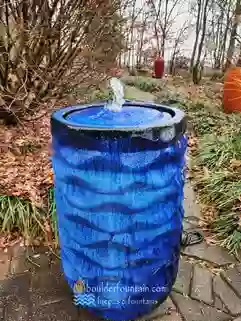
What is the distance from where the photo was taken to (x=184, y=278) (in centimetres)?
247

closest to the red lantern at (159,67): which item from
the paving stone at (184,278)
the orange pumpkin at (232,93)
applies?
the orange pumpkin at (232,93)

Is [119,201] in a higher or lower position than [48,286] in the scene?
higher

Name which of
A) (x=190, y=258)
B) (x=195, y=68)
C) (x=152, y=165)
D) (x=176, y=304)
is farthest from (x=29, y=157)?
(x=195, y=68)

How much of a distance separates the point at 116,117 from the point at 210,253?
5.10ft

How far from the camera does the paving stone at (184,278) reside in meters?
2.36

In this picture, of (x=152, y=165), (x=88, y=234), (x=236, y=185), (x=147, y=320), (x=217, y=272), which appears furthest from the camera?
(x=236, y=185)

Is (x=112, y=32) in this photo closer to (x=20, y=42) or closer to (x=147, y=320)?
(x=20, y=42)

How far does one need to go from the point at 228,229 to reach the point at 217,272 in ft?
1.62

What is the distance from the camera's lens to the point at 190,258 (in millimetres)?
2699

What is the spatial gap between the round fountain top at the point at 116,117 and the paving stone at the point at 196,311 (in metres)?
1.18

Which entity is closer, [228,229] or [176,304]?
[176,304]

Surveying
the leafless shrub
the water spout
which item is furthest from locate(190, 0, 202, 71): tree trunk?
the water spout

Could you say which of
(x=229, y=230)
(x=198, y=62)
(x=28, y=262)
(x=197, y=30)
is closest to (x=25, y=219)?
(x=28, y=262)

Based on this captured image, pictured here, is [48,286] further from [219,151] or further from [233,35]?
[233,35]
